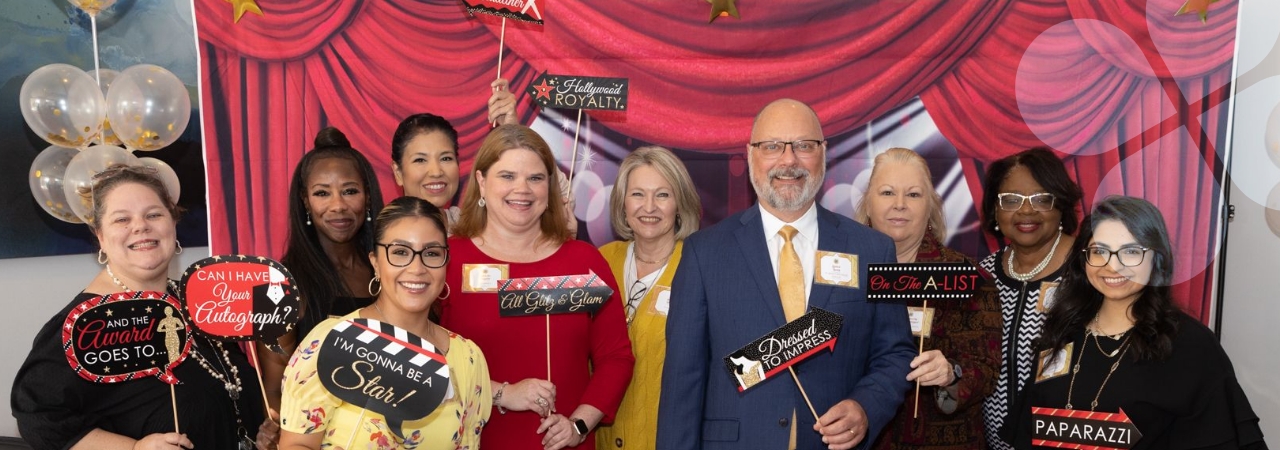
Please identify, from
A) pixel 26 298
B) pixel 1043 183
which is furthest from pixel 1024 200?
pixel 26 298

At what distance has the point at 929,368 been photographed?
7.51 feet

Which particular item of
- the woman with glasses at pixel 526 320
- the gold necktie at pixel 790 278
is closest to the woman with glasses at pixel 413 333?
the woman with glasses at pixel 526 320

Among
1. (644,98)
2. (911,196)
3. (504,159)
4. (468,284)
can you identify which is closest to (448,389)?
(468,284)

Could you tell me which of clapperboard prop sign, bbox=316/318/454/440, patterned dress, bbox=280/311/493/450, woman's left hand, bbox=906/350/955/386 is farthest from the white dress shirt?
clapperboard prop sign, bbox=316/318/454/440

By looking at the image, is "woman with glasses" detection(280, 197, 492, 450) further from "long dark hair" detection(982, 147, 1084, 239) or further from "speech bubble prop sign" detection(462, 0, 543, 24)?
"long dark hair" detection(982, 147, 1084, 239)

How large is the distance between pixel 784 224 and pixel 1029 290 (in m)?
1.02

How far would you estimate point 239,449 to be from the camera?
225 cm

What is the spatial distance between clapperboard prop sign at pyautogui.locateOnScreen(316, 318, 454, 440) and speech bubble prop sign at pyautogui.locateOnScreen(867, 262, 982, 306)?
1086mm

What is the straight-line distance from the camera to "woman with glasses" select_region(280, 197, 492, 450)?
183 cm

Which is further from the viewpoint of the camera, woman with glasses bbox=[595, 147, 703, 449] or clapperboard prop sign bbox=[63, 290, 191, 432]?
woman with glasses bbox=[595, 147, 703, 449]

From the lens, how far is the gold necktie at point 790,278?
2246 mm

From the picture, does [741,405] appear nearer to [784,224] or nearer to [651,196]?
[784,224]

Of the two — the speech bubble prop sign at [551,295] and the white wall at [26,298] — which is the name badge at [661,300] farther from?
the white wall at [26,298]

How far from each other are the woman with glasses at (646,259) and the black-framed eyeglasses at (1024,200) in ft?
3.47
